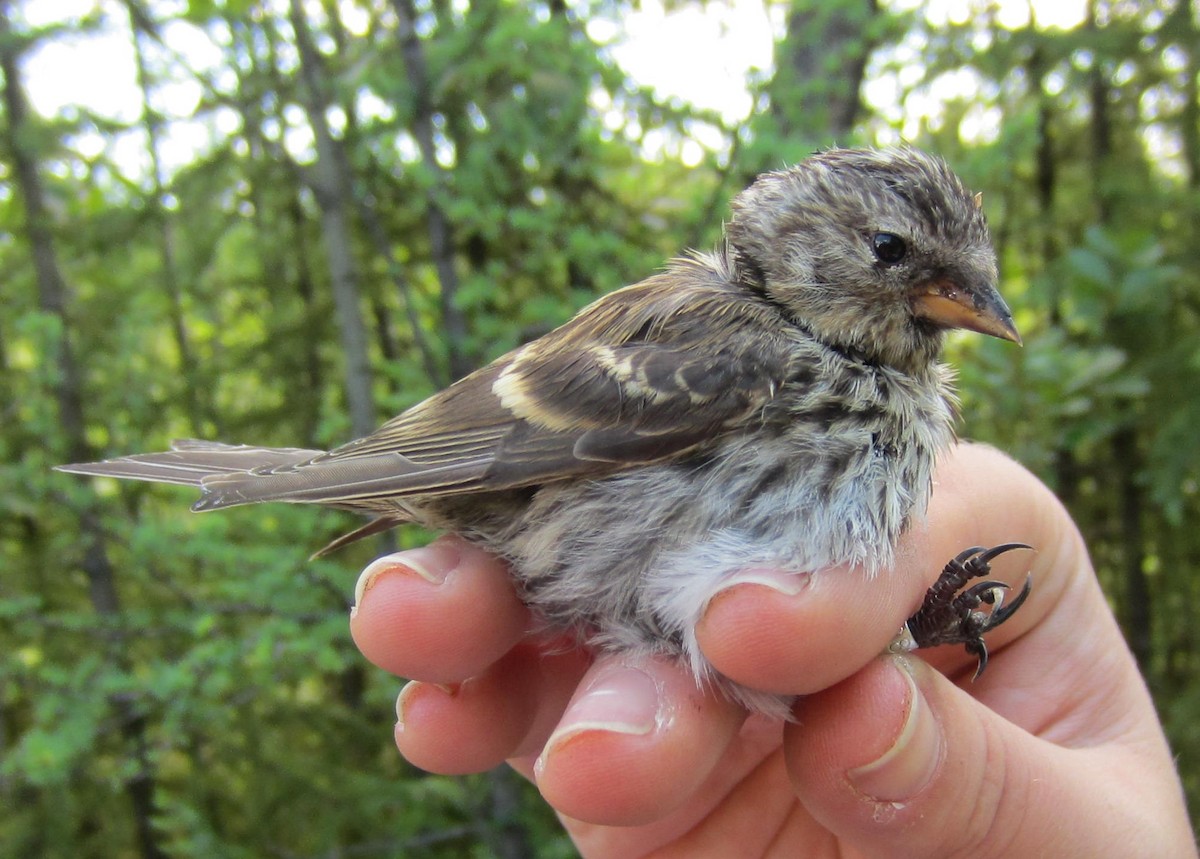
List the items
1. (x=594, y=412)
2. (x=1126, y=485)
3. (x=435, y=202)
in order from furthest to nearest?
(x=1126, y=485), (x=435, y=202), (x=594, y=412)

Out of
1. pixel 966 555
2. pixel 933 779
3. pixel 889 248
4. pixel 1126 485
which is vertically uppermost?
pixel 889 248

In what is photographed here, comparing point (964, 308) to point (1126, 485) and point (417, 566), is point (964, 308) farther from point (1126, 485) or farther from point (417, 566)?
point (1126, 485)

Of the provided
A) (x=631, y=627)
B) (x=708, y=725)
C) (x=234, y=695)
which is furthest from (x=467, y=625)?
(x=234, y=695)

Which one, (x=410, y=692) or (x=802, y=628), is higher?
(x=802, y=628)

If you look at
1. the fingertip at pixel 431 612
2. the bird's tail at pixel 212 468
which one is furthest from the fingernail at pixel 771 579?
the bird's tail at pixel 212 468

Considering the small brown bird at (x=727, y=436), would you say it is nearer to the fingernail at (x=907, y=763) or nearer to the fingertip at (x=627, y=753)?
the fingertip at (x=627, y=753)

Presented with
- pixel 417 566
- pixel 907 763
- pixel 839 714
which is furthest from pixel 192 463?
pixel 907 763

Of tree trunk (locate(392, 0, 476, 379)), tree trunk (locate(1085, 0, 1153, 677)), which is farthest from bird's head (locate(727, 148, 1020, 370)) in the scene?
tree trunk (locate(1085, 0, 1153, 677))

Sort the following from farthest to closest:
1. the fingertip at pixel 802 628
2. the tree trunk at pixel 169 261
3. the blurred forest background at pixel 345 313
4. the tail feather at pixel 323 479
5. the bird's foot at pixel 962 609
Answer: the tree trunk at pixel 169 261
the blurred forest background at pixel 345 313
the bird's foot at pixel 962 609
the tail feather at pixel 323 479
the fingertip at pixel 802 628
